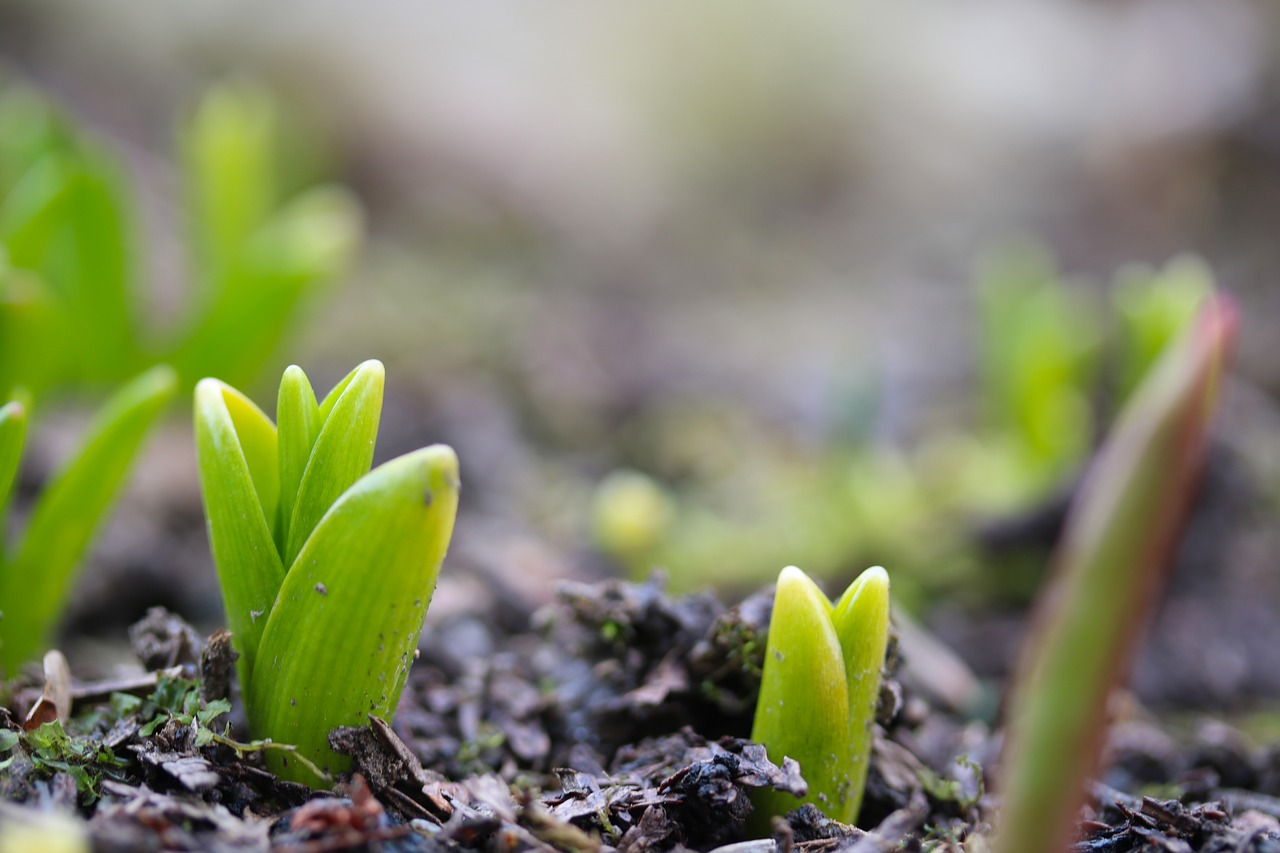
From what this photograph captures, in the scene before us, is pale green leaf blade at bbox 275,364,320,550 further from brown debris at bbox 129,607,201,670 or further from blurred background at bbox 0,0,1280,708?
Answer: blurred background at bbox 0,0,1280,708

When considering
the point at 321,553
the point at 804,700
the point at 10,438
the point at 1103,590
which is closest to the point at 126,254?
the point at 10,438

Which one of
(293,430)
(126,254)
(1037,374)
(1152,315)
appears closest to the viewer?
(293,430)

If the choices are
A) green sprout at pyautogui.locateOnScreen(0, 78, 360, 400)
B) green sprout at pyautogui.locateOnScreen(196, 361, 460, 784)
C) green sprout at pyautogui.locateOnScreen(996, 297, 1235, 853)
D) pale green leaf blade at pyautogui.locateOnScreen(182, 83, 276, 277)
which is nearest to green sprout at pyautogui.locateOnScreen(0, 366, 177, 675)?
green sprout at pyautogui.locateOnScreen(196, 361, 460, 784)

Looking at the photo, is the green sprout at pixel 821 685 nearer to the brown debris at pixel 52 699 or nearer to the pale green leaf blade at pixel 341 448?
the pale green leaf blade at pixel 341 448

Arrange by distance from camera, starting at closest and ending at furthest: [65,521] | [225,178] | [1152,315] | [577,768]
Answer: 1. [577,768]
2. [65,521]
3. [1152,315]
4. [225,178]

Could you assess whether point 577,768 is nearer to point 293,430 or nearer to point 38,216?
point 293,430

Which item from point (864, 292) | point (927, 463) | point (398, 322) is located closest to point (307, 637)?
point (927, 463)

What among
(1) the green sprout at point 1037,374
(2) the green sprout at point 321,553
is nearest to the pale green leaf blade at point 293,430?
(2) the green sprout at point 321,553
